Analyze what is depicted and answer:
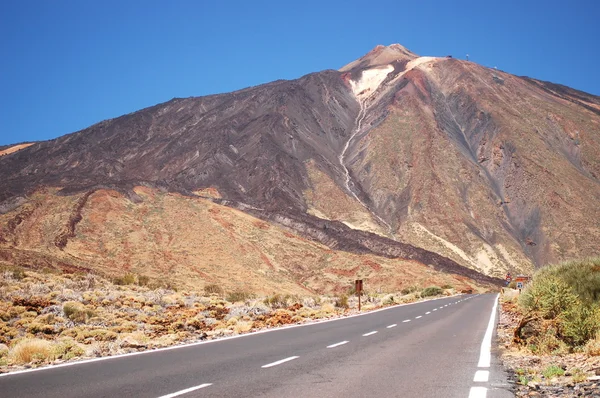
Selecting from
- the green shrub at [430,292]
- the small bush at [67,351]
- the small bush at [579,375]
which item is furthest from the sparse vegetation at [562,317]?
the green shrub at [430,292]

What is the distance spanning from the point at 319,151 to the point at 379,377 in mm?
110251

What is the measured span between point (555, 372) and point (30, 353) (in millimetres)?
10130

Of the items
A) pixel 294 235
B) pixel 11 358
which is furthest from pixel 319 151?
pixel 11 358

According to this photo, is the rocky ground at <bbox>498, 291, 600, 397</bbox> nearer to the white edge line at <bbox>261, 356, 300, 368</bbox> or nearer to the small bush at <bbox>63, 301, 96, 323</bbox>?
the white edge line at <bbox>261, 356, 300, 368</bbox>

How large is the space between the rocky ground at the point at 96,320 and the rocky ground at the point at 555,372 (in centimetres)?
860

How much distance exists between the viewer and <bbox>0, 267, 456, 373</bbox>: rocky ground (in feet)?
40.4

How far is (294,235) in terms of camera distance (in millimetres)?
72125

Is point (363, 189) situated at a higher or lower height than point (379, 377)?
higher

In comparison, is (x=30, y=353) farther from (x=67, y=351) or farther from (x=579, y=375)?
(x=579, y=375)

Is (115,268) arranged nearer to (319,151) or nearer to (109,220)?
(109,220)

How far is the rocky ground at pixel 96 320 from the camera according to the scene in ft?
40.4

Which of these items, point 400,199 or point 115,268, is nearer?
point 115,268

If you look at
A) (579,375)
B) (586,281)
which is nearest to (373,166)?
(586,281)

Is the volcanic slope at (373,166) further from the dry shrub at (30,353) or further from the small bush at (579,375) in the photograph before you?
the small bush at (579,375)
